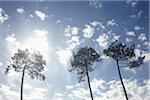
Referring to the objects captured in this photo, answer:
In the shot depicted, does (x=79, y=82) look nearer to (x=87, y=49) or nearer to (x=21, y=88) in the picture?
(x=87, y=49)

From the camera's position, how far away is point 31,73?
55.1 m

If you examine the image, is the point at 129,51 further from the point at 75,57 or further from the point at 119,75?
the point at 75,57

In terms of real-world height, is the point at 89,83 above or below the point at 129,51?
below

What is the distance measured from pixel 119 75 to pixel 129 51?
417 cm

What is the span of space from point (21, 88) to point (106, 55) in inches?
556

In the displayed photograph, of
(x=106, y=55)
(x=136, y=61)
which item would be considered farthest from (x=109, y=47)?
(x=136, y=61)

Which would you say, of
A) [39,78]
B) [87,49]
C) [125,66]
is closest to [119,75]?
[125,66]

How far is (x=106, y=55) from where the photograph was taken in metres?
56.3

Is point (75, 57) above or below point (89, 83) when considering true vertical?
above

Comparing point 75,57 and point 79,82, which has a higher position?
point 75,57

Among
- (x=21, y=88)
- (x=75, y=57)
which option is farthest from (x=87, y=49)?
(x=21, y=88)

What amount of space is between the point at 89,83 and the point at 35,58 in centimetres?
927

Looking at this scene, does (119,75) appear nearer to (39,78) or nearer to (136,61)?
(136,61)

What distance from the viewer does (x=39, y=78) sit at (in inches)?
2183
